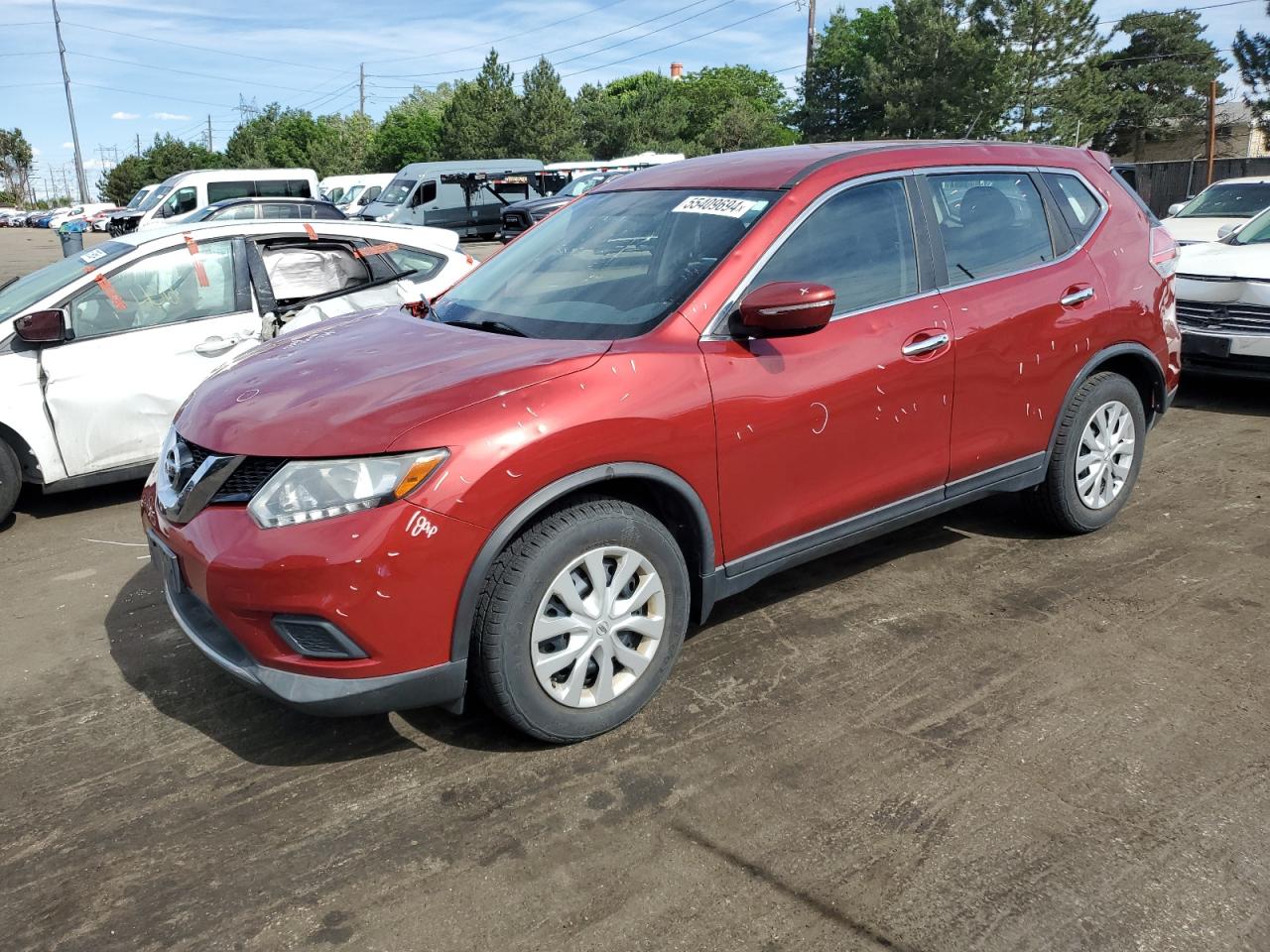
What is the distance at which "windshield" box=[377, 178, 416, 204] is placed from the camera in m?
28.7

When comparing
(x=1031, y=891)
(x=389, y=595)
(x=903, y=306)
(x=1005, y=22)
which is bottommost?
(x=1031, y=891)

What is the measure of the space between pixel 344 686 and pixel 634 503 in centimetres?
103

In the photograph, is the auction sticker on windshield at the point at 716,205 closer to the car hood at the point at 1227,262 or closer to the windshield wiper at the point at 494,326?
the windshield wiper at the point at 494,326

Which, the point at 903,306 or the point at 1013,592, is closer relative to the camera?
the point at 903,306

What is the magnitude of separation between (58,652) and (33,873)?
1.53 meters

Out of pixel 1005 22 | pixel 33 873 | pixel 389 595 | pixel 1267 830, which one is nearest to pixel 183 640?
pixel 33 873

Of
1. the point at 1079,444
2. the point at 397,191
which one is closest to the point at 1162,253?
the point at 1079,444

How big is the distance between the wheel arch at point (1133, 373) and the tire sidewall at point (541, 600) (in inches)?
83.2

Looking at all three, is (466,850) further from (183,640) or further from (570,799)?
(183,640)

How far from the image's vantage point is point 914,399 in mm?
3807

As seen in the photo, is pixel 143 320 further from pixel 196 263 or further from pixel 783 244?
pixel 783 244

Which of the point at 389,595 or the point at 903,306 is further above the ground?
the point at 903,306

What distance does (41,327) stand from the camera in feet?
17.5

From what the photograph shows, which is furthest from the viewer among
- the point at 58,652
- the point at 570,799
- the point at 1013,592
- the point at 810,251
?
the point at 1013,592
